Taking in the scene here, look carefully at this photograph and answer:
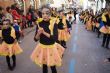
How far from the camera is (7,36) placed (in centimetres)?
963

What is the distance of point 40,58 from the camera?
24.1 feet

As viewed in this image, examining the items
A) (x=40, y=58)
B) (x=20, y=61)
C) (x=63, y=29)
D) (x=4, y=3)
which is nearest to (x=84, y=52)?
(x=63, y=29)

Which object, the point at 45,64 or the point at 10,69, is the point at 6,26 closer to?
the point at 10,69

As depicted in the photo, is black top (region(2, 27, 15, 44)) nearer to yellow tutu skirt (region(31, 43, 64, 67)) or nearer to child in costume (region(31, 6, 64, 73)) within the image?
child in costume (region(31, 6, 64, 73))

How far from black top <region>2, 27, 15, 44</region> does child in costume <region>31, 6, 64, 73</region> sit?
2.34m

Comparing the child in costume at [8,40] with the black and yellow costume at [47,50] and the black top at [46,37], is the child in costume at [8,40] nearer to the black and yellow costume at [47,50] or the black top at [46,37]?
the black and yellow costume at [47,50]

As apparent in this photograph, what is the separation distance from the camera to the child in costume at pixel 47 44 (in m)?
6.99

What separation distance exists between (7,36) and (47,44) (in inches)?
106

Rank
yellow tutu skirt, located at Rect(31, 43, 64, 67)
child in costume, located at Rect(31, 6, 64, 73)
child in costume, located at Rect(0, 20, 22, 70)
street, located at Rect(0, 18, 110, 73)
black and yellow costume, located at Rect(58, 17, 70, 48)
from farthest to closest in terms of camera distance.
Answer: black and yellow costume, located at Rect(58, 17, 70, 48), street, located at Rect(0, 18, 110, 73), child in costume, located at Rect(0, 20, 22, 70), yellow tutu skirt, located at Rect(31, 43, 64, 67), child in costume, located at Rect(31, 6, 64, 73)

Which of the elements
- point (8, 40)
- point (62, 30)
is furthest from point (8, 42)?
point (62, 30)

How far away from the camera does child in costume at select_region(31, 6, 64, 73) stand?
699 cm

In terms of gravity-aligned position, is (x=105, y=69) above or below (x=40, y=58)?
below

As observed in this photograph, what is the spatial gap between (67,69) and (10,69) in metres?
1.89

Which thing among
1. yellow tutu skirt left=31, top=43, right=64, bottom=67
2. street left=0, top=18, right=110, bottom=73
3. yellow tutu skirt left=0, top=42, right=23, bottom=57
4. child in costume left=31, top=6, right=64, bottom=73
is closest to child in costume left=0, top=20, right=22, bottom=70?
yellow tutu skirt left=0, top=42, right=23, bottom=57
